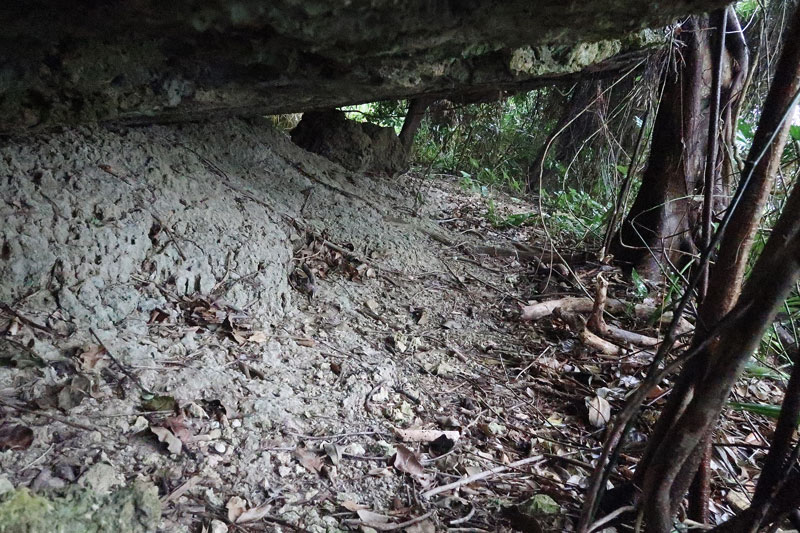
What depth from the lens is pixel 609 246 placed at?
3932 millimetres

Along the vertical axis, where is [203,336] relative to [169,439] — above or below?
above

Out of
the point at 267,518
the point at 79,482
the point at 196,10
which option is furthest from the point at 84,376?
the point at 196,10

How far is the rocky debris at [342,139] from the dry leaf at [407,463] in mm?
2712

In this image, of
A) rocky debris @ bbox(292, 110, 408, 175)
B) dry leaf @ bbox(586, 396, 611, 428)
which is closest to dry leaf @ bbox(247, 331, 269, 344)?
dry leaf @ bbox(586, 396, 611, 428)

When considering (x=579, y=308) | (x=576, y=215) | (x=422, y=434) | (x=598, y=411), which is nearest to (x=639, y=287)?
(x=579, y=308)

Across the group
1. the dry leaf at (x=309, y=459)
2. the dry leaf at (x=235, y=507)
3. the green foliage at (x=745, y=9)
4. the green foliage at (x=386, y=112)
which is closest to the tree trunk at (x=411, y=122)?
the green foliage at (x=386, y=112)

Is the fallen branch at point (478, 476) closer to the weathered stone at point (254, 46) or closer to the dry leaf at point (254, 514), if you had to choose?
the dry leaf at point (254, 514)

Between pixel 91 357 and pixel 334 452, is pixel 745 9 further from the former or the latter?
pixel 91 357

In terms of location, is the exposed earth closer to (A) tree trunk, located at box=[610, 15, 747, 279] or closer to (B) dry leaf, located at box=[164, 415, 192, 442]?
(B) dry leaf, located at box=[164, 415, 192, 442]

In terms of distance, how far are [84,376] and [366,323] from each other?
4.13 feet

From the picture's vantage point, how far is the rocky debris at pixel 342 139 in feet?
13.3

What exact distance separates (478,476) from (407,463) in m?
0.24

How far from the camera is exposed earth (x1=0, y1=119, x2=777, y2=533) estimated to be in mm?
1526

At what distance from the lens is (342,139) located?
4.11 m
